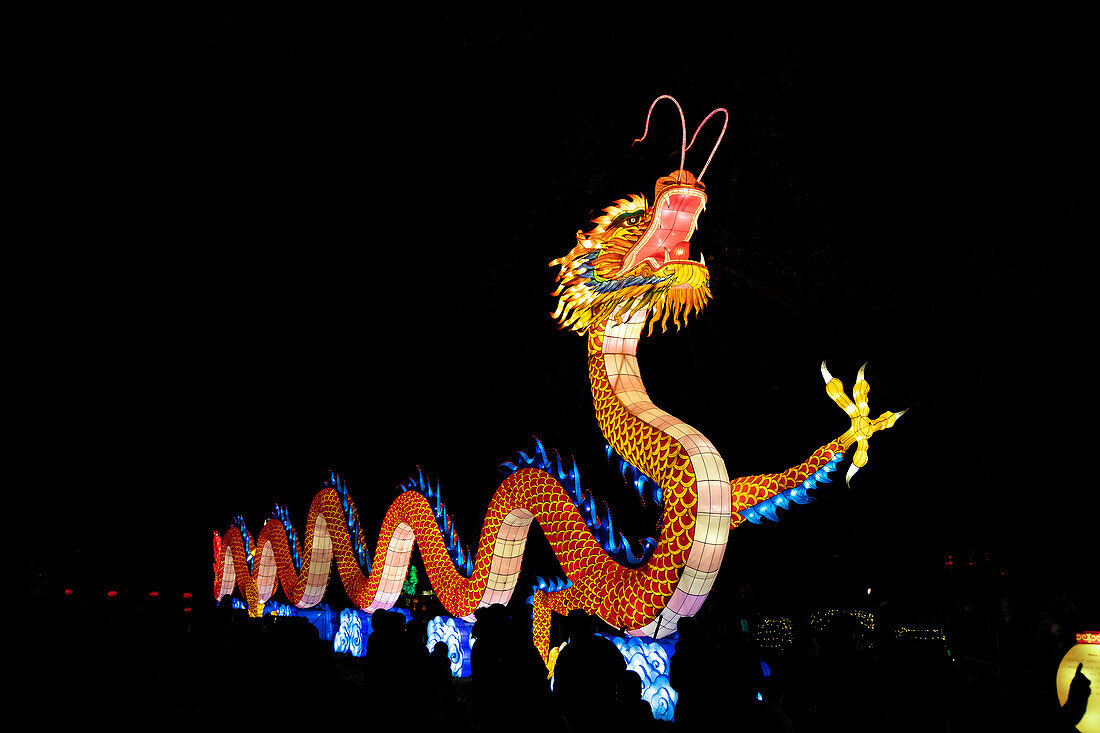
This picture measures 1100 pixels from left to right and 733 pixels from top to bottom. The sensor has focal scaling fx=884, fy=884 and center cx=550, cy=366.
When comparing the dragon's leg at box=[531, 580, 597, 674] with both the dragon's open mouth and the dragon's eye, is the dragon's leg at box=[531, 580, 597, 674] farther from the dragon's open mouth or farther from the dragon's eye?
the dragon's eye

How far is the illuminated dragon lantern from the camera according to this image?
590 centimetres

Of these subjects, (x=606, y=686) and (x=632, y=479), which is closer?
(x=606, y=686)

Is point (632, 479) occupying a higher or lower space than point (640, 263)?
lower

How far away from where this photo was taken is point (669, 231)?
254 inches

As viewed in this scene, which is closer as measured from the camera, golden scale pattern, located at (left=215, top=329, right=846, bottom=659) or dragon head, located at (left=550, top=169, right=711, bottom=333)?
golden scale pattern, located at (left=215, top=329, right=846, bottom=659)

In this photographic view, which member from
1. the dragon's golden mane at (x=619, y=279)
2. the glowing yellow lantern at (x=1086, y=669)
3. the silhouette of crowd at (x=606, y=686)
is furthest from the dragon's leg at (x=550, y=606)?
the glowing yellow lantern at (x=1086, y=669)

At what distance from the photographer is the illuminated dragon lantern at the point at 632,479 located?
5.90 metres

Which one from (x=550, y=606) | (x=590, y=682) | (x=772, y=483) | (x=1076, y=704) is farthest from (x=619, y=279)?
(x=590, y=682)

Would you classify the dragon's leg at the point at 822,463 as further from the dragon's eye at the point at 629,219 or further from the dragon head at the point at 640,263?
the dragon's eye at the point at 629,219

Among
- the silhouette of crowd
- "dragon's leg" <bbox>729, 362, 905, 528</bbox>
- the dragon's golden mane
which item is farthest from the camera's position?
the dragon's golden mane

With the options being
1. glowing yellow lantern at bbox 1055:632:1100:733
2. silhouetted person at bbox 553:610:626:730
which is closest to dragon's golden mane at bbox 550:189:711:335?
glowing yellow lantern at bbox 1055:632:1100:733

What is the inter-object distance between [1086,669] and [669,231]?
370 cm

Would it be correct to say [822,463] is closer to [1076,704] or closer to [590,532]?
[590,532]

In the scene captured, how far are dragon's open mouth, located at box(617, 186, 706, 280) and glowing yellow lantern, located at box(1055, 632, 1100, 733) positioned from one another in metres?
3.35
